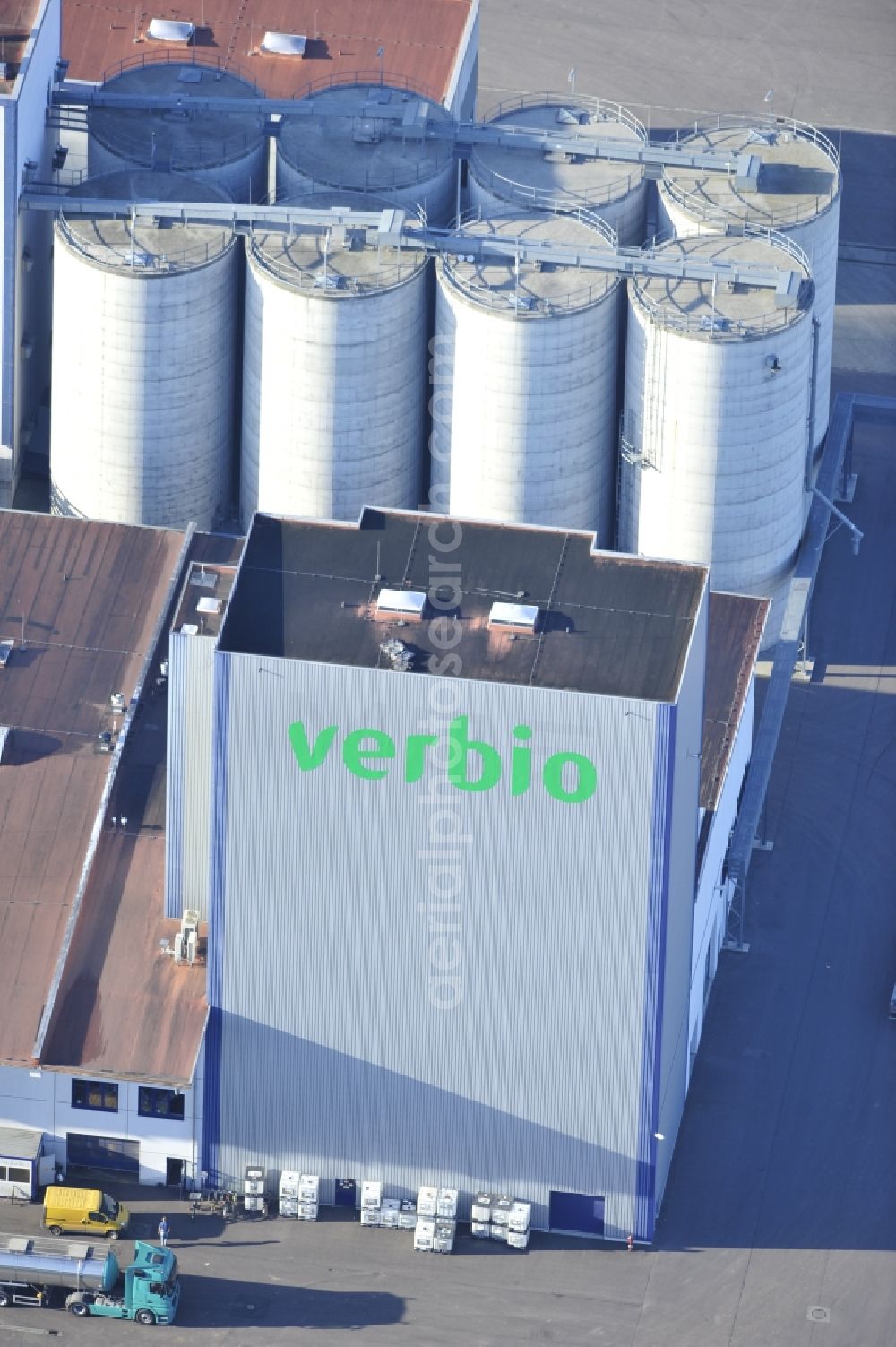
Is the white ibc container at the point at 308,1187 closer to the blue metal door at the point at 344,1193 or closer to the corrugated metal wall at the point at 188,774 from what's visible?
the blue metal door at the point at 344,1193

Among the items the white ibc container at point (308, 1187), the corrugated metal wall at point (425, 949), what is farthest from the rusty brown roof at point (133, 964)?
the white ibc container at point (308, 1187)

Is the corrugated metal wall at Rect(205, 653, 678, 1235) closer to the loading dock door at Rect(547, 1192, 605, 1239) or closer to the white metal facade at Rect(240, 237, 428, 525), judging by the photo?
the loading dock door at Rect(547, 1192, 605, 1239)

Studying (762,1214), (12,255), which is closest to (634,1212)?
(762,1214)

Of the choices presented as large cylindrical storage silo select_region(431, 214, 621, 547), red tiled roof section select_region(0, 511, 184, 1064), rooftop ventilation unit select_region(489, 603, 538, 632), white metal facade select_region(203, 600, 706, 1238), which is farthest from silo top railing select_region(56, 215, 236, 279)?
white metal facade select_region(203, 600, 706, 1238)

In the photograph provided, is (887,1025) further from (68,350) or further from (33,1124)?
(68,350)

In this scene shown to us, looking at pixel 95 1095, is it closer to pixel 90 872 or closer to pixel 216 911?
pixel 90 872

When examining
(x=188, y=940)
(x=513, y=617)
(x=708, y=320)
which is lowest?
(x=188, y=940)

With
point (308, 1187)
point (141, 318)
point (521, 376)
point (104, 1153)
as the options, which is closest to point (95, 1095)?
point (104, 1153)
